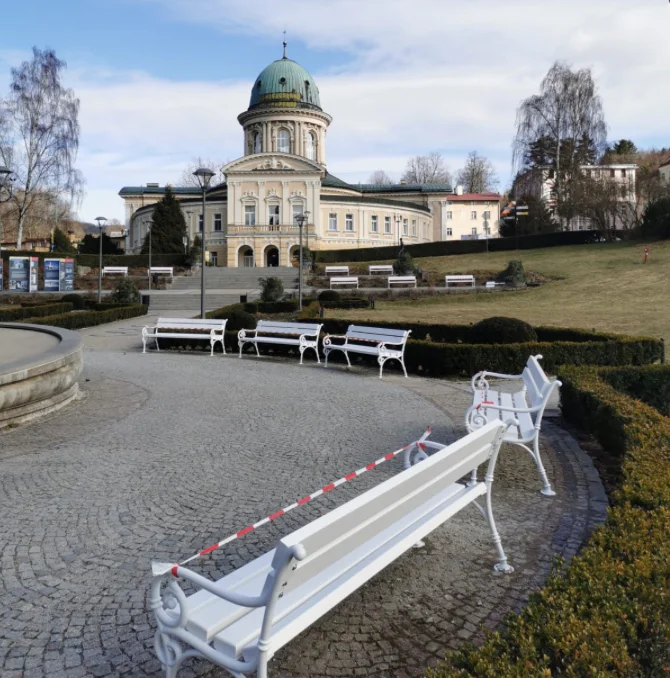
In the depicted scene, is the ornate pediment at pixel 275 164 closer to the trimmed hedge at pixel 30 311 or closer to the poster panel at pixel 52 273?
the poster panel at pixel 52 273

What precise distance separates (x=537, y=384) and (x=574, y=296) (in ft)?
87.0

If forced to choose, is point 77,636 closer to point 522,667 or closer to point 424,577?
point 424,577

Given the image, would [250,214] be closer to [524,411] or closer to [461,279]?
[461,279]

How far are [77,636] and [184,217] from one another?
62009mm

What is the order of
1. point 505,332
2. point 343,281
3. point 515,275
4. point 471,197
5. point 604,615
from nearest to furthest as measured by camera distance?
point 604,615 → point 505,332 → point 515,275 → point 343,281 → point 471,197

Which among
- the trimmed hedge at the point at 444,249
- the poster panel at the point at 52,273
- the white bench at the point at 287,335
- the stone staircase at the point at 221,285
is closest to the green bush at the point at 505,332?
the white bench at the point at 287,335

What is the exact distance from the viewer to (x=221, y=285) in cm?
4425

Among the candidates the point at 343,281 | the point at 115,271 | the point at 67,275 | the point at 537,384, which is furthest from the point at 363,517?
the point at 115,271

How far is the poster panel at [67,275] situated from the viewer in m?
36.2

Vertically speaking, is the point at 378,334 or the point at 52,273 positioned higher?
the point at 52,273

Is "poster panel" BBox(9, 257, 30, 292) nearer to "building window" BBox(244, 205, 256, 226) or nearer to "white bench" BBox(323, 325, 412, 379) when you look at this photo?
"building window" BBox(244, 205, 256, 226)

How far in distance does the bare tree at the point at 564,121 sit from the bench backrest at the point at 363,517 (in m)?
50.6

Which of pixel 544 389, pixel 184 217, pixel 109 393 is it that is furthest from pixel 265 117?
pixel 544 389

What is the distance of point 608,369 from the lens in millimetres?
8008
